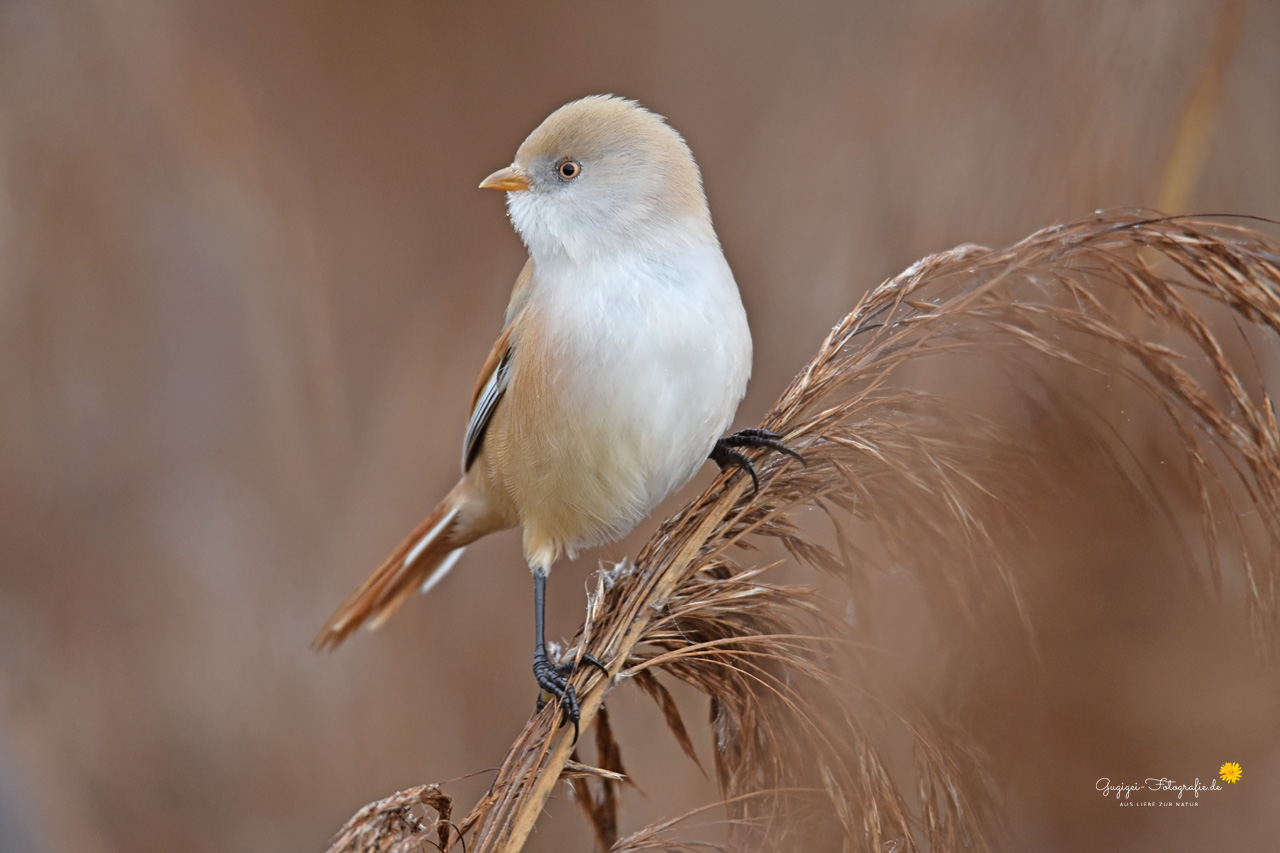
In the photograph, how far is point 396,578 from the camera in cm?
252

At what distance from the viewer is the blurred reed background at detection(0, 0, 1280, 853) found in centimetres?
298

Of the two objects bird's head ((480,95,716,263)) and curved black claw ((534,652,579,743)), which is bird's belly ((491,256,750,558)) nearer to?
bird's head ((480,95,716,263))

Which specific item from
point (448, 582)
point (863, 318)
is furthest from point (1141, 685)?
point (448, 582)

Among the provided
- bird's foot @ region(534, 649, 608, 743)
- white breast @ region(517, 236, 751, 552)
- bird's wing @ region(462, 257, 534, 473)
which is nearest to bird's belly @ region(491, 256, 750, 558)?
white breast @ region(517, 236, 751, 552)

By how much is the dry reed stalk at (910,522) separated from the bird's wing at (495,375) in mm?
881

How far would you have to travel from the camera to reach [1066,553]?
1040 mm

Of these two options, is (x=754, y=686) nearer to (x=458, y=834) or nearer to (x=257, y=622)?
(x=458, y=834)

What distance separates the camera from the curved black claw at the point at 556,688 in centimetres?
122

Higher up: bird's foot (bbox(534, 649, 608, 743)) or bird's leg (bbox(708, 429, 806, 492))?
bird's leg (bbox(708, 429, 806, 492))

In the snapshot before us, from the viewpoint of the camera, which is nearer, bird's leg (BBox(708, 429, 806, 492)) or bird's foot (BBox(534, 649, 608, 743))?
bird's foot (BBox(534, 649, 608, 743))

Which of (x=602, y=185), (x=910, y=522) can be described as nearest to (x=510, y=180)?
(x=602, y=185)

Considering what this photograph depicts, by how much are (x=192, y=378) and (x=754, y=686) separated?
8.95ft

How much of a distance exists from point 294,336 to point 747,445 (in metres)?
2.02

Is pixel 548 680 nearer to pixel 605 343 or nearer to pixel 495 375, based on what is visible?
pixel 605 343
